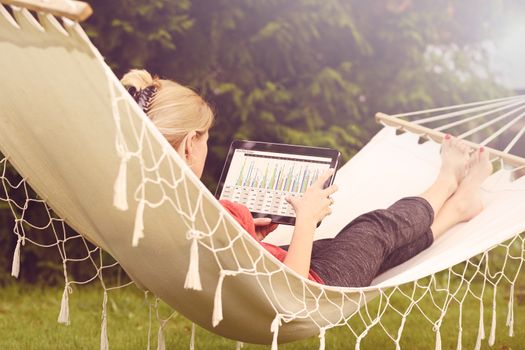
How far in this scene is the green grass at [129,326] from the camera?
271 centimetres

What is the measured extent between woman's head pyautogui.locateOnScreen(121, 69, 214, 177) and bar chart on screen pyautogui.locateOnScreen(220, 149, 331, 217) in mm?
359

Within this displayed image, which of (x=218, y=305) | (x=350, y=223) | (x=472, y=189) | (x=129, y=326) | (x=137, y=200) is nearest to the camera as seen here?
(x=137, y=200)

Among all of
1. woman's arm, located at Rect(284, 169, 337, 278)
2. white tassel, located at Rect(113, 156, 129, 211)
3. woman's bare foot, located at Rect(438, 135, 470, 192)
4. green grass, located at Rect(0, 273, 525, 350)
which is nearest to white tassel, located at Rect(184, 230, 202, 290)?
white tassel, located at Rect(113, 156, 129, 211)

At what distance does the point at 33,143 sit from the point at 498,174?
1388 mm

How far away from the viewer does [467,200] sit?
7.52 ft

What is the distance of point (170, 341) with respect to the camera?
2746 millimetres

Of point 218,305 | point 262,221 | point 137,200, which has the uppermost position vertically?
point 137,200

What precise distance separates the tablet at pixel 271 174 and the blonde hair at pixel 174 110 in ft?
1.26

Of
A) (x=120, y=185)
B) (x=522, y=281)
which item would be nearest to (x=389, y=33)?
(x=522, y=281)

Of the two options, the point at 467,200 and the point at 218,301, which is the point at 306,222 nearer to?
the point at 218,301

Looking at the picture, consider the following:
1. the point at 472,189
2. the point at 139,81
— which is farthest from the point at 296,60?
the point at 139,81

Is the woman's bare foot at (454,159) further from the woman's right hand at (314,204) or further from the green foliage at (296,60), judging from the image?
the green foliage at (296,60)

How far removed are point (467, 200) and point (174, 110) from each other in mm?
944

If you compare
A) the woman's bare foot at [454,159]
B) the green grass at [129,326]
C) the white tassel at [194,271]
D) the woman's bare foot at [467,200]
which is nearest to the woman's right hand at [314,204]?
the white tassel at [194,271]
